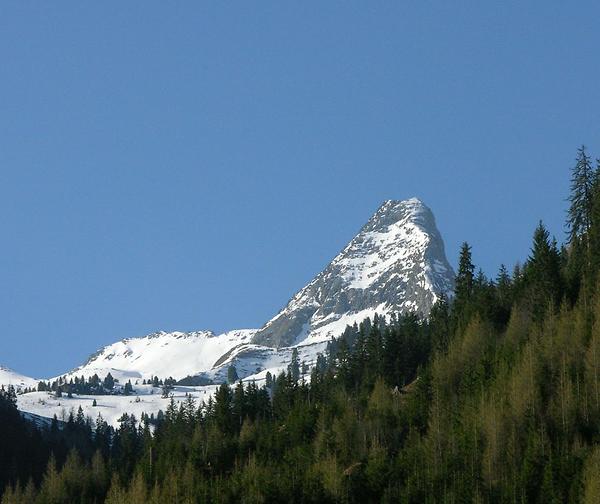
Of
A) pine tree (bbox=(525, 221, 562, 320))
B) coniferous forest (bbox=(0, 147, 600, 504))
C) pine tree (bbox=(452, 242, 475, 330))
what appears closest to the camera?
coniferous forest (bbox=(0, 147, 600, 504))

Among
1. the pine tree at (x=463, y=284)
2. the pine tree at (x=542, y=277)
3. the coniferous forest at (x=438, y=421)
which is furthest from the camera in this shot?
the pine tree at (x=463, y=284)

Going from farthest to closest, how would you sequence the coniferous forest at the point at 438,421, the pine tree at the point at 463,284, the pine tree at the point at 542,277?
the pine tree at the point at 463,284 < the pine tree at the point at 542,277 < the coniferous forest at the point at 438,421

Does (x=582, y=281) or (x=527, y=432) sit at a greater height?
(x=582, y=281)

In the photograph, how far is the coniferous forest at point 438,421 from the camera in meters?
116

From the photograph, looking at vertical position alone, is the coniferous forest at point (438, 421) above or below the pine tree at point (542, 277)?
below

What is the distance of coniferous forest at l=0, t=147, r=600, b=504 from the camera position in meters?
116

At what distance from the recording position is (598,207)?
5920 inches

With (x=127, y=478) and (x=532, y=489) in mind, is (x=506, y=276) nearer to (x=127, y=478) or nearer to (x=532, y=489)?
(x=127, y=478)

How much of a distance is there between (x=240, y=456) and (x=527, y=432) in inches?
1852

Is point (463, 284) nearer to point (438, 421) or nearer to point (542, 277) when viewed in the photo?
point (542, 277)

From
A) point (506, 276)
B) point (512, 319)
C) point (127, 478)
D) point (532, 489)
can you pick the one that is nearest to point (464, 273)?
point (506, 276)

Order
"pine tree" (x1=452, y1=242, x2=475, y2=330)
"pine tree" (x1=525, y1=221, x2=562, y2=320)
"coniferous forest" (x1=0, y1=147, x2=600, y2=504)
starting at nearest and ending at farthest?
1. "coniferous forest" (x1=0, y1=147, x2=600, y2=504)
2. "pine tree" (x1=525, y1=221, x2=562, y2=320)
3. "pine tree" (x1=452, y1=242, x2=475, y2=330)

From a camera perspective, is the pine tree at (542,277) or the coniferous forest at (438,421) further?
the pine tree at (542,277)

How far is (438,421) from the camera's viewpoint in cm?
12825
